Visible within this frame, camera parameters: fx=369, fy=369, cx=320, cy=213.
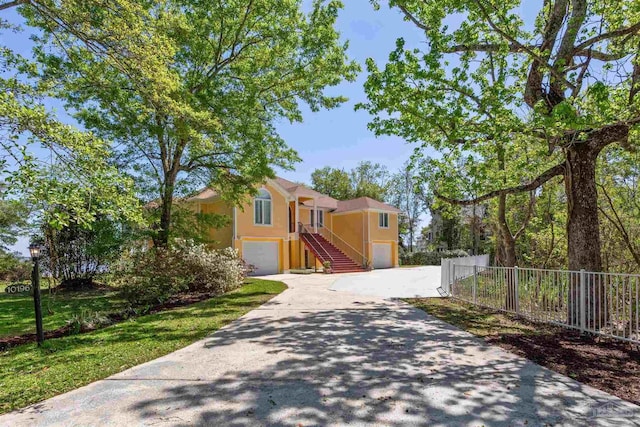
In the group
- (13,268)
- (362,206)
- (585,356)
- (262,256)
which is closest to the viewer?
(585,356)

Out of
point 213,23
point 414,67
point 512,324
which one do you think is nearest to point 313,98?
point 213,23

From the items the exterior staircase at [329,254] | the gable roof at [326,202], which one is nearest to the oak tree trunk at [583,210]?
the exterior staircase at [329,254]

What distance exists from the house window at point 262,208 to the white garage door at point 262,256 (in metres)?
1.39

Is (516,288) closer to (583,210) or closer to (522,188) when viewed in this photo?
(583,210)

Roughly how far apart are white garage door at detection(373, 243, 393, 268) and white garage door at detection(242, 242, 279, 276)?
8.25 m

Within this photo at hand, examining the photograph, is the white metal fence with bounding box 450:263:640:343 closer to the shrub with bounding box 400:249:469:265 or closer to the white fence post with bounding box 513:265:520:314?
the white fence post with bounding box 513:265:520:314

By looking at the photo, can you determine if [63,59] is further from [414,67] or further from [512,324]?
[512,324]

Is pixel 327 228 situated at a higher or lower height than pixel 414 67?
lower

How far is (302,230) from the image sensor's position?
25.6 meters

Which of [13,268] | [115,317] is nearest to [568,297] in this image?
[115,317]

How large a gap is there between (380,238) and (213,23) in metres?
18.6

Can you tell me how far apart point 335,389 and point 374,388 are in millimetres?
452

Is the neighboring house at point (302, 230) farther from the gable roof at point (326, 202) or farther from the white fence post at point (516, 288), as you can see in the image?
the white fence post at point (516, 288)

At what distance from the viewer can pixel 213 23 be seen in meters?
13.9
